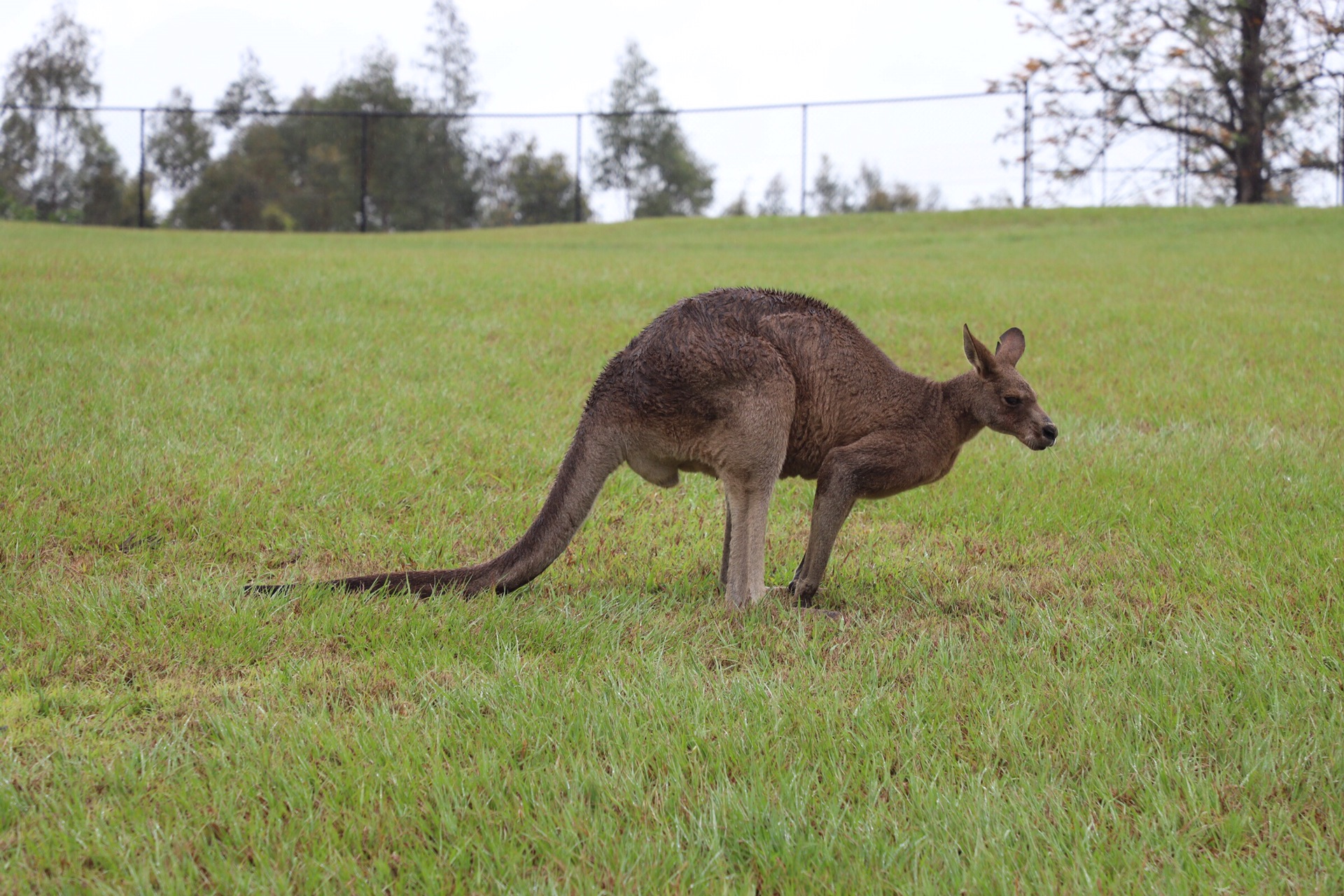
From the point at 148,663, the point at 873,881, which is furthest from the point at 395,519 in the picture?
the point at 873,881

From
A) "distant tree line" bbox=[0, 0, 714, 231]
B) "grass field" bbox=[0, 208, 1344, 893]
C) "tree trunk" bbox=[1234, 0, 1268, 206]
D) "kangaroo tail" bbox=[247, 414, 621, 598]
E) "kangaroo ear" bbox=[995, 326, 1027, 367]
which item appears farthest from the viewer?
"distant tree line" bbox=[0, 0, 714, 231]

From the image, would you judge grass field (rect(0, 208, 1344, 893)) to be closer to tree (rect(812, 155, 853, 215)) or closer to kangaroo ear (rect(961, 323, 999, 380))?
kangaroo ear (rect(961, 323, 999, 380))

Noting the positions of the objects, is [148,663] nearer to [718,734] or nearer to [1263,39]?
[718,734]

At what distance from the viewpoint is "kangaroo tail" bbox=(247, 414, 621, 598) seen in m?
3.62

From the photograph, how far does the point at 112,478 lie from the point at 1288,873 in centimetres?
461

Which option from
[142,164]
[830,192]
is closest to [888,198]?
[830,192]

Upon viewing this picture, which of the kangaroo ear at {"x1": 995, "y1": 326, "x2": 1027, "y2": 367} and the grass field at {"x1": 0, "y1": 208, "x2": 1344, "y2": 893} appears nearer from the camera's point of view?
the grass field at {"x1": 0, "y1": 208, "x2": 1344, "y2": 893}

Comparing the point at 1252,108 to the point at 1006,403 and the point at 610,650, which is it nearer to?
the point at 1006,403

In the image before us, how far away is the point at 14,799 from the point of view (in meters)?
2.43

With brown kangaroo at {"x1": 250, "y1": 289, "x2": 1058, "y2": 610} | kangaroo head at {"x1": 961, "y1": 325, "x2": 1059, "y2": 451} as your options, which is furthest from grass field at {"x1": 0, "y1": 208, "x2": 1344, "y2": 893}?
kangaroo head at {"x1": 961, "y1": 325, "x2": 1059, "y2": 451}

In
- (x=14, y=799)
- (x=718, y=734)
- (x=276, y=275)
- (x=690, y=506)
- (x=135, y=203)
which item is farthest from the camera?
(x=135, y=203)

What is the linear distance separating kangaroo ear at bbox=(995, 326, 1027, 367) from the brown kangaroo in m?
0.01

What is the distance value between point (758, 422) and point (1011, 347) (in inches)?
44.9

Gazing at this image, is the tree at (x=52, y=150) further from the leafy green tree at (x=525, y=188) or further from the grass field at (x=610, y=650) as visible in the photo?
the grass field at (x=610, y=650)
